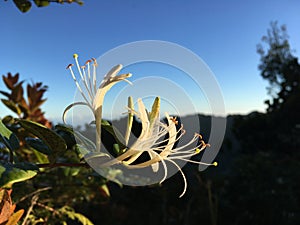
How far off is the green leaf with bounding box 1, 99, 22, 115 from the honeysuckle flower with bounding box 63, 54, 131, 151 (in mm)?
807

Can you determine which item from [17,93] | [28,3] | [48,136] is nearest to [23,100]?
[17,93]

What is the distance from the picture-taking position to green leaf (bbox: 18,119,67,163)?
0.51 metres

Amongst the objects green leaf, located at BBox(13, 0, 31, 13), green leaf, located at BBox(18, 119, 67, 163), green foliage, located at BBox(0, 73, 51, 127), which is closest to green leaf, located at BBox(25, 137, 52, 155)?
green leaf, located at BBox(18, 119, 67, 163)

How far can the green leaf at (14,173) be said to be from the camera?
1.33ft

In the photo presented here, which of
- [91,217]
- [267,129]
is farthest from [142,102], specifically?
[267,129]

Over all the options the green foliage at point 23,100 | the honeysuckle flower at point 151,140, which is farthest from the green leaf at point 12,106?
the honeysuckle flower at point 151,140

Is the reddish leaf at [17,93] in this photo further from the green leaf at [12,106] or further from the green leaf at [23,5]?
the green leaf at [23,5]

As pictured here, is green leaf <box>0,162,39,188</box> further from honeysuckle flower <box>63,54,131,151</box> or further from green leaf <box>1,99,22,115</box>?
green leaf <box>1,99,22,115</box>

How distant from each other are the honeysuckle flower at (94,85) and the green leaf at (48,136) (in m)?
0.04

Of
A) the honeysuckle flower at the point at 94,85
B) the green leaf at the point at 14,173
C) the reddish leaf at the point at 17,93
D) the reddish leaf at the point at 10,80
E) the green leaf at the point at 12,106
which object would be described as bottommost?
the green leaf at the point at 14,173

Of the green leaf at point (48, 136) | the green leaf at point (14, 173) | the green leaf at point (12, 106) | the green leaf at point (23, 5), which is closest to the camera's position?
the green leaf at point (14, 173)

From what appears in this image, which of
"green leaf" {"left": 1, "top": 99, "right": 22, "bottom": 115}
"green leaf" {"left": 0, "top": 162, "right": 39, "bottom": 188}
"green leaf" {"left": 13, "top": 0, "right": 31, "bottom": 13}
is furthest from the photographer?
"green leaf" {"left": 1, "top": 99, "right": 22, "bottom": 115}

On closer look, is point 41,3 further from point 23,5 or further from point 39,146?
point 39,146

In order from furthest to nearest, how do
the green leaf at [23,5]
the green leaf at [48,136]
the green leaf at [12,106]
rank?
1. the green leaf at [12,106]
2. the green leaf at [23,5]
3. the green leaf at [48,136]
